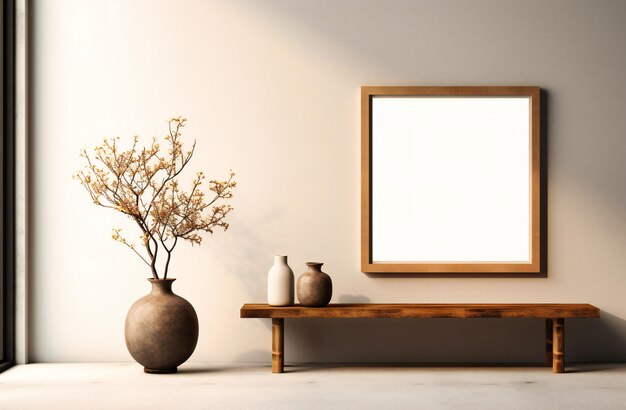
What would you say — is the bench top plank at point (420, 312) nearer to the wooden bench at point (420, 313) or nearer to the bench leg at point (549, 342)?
the wooden bench at point (420, 313)

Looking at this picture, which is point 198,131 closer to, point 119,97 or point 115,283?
point 119,97

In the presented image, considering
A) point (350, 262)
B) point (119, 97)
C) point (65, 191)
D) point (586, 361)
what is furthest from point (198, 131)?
point (586, 361)

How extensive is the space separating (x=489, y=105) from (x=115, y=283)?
2274mm

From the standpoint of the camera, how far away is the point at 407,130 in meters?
4.29

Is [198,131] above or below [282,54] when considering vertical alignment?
below

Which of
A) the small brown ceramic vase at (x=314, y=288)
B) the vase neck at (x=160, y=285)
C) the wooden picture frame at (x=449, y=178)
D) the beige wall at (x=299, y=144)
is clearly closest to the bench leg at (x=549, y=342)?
the beige wall at (x=299, y=144)

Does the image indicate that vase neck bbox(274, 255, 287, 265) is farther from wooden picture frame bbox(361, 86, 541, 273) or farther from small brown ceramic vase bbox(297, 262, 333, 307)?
wooden picture frame bbox(361, 86, 541, 273)

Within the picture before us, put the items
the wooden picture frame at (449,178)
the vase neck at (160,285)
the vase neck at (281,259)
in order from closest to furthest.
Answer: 1. the vase neck at (160,285)
2. the vase neck at (281,259)
3. the wooden picture frame at (449,178)

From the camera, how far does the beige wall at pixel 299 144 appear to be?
429 centimetres

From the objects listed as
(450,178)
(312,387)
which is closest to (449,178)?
(450,178)

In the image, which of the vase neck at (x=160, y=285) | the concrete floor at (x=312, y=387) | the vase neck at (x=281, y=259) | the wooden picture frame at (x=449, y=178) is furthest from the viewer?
the wooden picture frame at (x=449, y=178)

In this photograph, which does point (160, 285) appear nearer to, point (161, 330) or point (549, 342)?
point (161, 330)

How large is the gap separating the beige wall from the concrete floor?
240mm

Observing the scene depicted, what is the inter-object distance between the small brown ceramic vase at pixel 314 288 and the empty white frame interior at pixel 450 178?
1.37 feet
